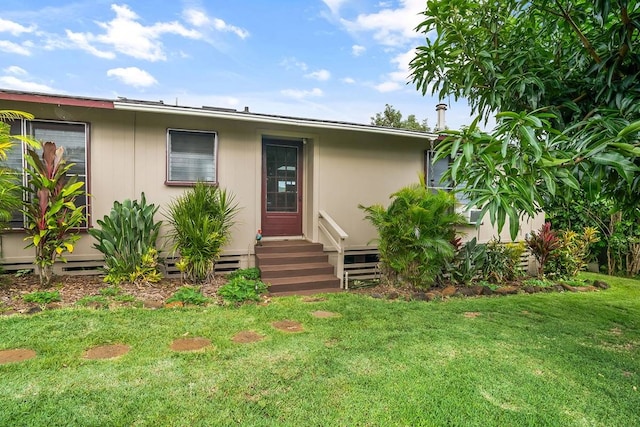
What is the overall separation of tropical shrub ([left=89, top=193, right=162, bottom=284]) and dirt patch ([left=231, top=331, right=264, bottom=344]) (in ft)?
7.98

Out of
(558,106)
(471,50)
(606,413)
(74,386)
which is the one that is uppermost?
(471,50)

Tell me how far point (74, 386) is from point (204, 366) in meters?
0.92

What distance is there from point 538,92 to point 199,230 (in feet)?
Result: 15.4

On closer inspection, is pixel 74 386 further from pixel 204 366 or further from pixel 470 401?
pixel 470 401

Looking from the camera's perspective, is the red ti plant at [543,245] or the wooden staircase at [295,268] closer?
the wooden staircase at [295,268]

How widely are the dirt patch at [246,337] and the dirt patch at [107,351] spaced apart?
1.01 meters

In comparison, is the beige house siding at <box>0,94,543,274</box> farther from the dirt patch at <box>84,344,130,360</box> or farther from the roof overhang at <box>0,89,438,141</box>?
the dirt patch at <box>84,344,130,360</box>

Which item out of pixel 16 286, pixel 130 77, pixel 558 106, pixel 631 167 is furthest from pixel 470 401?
pixel 130 77

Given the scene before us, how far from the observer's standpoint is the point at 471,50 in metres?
3.35

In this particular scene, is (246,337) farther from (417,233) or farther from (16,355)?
(417,233)

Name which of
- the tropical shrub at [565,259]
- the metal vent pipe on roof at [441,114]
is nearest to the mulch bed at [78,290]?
the tropical shrub at [565,259]

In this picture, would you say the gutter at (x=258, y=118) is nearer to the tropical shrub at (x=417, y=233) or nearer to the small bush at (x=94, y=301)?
the tropical shrub at (x=417, y=233)

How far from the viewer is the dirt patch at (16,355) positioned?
291cm

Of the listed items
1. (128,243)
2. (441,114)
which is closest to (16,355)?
(128,243)
